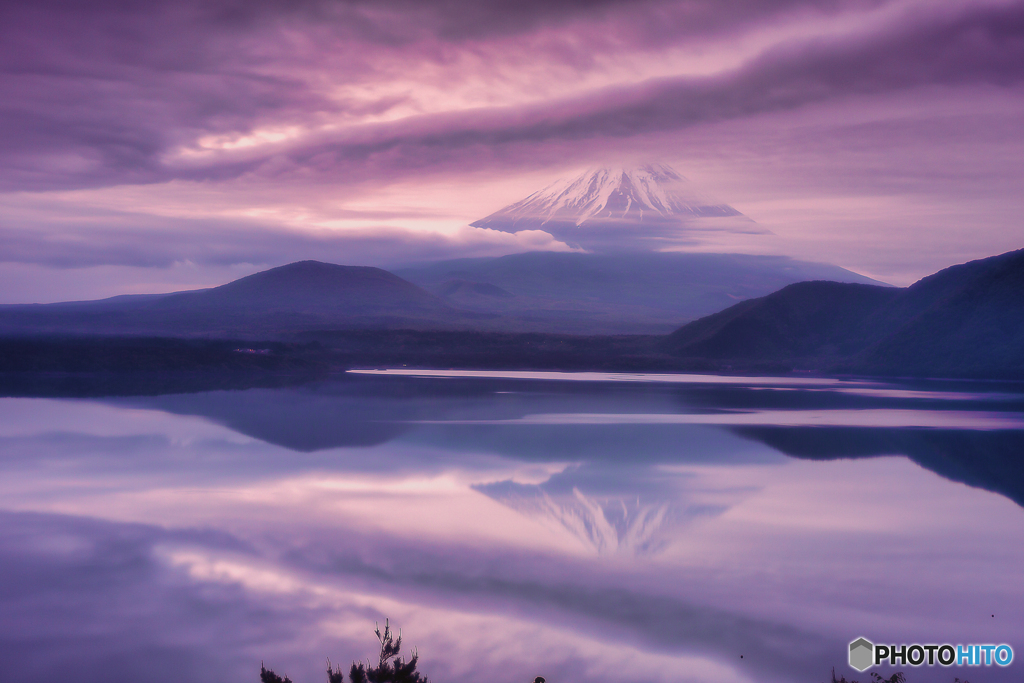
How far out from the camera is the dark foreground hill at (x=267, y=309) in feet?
374

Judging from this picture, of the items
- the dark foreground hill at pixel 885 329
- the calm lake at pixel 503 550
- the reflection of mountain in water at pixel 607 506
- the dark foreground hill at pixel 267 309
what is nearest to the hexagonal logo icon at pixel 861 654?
the calm lake at pixel 503 550

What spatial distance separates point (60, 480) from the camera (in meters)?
13.6

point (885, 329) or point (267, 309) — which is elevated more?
point (267, 309)

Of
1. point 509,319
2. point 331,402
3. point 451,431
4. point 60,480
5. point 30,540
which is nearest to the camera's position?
point 30,540

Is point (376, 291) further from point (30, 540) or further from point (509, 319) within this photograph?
point (30, 540)

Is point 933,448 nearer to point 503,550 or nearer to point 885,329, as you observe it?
point 503,550

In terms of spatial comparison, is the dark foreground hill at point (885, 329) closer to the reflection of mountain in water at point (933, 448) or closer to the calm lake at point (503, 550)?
the reflection of mountain in water at point (933, 448)

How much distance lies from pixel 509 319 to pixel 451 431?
12150cm

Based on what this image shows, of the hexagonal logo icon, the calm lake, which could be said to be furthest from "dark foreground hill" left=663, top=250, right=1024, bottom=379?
the hexagonal logo icon

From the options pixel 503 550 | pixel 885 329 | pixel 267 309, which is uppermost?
pixel 267 309

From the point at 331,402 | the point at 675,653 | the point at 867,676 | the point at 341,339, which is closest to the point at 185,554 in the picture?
the point at 675,653

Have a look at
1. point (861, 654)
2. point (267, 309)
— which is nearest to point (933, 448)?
point (861, 654)

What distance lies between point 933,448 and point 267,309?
13094cm

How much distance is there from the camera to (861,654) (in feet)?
21.7
